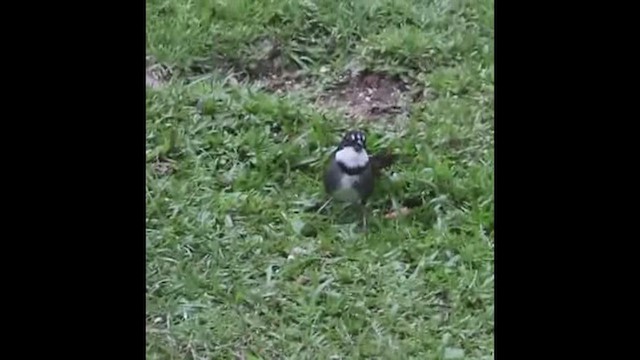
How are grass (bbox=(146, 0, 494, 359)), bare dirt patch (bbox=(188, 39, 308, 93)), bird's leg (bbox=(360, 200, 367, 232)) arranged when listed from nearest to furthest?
grass (bbox=(146, 0, 494, 359)) < bird's leg (bbox=(360, 200, 367, 232)) < bare dirt patch (bbox=(188, 39, 308, 93))

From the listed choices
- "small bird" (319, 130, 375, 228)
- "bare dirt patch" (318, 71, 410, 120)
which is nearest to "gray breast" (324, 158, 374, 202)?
"small bird" (319, 130, 375, 228)

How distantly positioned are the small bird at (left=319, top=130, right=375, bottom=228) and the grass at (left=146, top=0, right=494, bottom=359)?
0.04 m

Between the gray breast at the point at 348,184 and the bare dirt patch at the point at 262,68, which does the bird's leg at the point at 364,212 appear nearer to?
the gray breast at the point at 348,184

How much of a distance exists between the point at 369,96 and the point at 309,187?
Result: 39 cm

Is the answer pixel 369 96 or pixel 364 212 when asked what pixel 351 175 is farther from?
pixel 369 96

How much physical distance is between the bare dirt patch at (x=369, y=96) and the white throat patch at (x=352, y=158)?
256 mm

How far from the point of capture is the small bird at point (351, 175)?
2.79 m

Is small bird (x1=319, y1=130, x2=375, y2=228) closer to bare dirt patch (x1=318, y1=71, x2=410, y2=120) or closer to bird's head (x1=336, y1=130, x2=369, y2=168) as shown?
bird's head (x1=336, y1=130, x2=369, y2=168)

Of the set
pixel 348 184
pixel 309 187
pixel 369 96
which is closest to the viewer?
pixel 348 184

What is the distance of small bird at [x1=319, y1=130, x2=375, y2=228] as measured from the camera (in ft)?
9.14

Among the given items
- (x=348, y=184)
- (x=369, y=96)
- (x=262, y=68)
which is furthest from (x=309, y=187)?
(x=262, y=68)

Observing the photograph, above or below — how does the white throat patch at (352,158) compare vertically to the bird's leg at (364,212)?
above

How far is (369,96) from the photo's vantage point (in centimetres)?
314

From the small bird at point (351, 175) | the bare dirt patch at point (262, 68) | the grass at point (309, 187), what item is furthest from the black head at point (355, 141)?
the bare dirt patch at point (262, 68)
